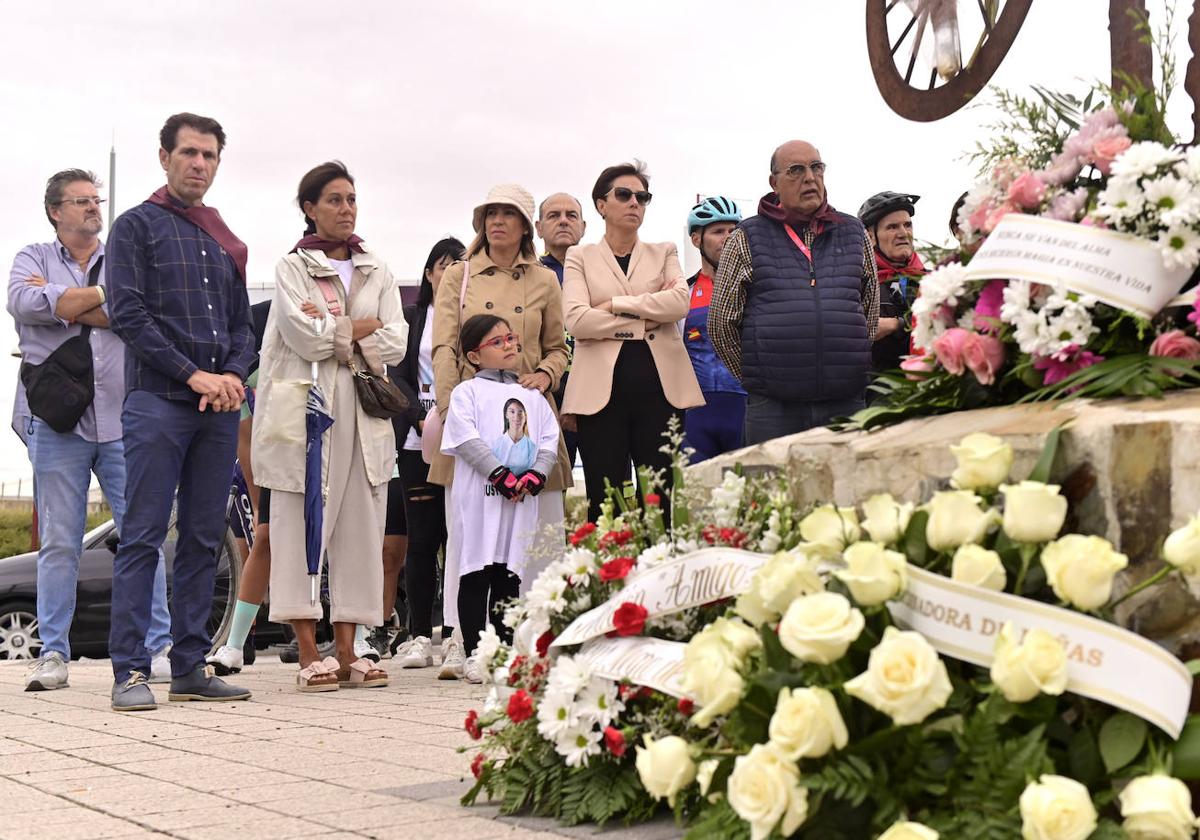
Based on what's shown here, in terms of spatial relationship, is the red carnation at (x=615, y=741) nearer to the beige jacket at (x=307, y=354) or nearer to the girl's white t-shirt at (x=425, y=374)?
the beige jacket at (x=307, y=354)

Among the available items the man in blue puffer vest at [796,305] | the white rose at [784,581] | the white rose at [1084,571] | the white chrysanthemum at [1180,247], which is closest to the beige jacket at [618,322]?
the man in blue puffer vest at [796,305]

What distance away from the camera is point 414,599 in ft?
27.2

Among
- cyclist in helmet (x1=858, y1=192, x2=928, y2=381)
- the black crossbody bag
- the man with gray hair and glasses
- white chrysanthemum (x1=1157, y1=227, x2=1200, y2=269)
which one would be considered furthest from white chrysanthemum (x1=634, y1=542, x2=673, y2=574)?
the black crossbody bag

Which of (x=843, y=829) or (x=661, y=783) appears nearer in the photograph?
(x=843, y=829)

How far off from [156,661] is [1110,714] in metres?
6.16

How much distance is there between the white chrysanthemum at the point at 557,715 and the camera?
12.0ft

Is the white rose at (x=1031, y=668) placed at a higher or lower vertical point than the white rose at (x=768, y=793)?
higher

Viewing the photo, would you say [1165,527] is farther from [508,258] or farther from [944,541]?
[508,258]

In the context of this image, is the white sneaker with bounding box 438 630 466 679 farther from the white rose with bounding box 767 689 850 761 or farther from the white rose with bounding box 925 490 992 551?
the white rose with bounding box 767 689 850 761

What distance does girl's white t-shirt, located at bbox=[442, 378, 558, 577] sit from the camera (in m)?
7.05

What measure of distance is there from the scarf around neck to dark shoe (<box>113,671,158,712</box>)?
183 centimetres

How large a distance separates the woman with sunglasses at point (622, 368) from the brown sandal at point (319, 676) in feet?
4.62

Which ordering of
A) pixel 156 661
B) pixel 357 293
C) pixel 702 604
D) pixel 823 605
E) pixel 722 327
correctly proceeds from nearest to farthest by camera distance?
pixel 823 605 → pixel 702 604 → pixel 722 327 → pixel 357 293 → pixel 156 661

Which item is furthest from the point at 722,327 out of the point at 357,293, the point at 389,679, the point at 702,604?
the point at 702,604
